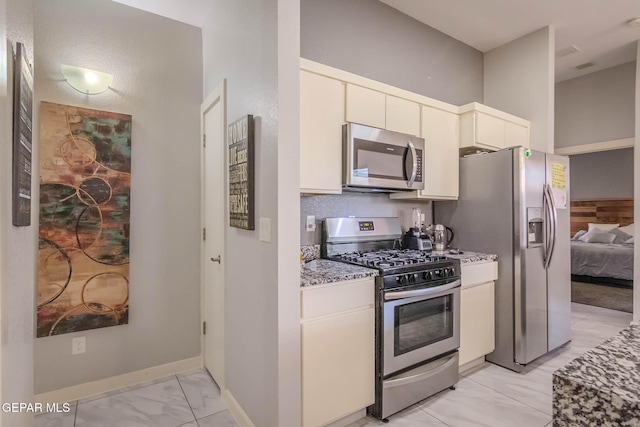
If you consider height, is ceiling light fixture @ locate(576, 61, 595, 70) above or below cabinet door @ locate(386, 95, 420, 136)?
above

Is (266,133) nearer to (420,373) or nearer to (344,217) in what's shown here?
(344,217)

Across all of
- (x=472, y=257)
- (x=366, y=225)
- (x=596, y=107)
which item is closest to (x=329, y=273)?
(x=366, y=225)

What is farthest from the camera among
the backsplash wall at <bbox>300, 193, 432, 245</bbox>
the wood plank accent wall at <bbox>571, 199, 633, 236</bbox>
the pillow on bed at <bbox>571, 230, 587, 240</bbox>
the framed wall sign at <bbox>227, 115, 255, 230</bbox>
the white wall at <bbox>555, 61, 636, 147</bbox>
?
the pillow on bed at <bbox>571, 230, 587, 240</bbox>

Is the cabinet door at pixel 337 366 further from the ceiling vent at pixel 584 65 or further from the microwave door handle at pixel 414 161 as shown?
the ceiling vent at pixel 584 65

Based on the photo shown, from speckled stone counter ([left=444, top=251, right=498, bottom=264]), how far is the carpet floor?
309cm

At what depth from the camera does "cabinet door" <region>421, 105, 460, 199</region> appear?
279cm

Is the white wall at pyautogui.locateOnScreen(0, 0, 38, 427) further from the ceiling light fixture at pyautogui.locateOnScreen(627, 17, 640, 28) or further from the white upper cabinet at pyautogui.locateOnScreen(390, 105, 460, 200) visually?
the ceiling light fixture at pyautogui.locateOnScreen(627, 17, 640, 28)

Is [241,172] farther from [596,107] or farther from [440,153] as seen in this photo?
[596,107]

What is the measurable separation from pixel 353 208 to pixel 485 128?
1448 millimetres

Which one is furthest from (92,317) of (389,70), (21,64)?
(389,70)

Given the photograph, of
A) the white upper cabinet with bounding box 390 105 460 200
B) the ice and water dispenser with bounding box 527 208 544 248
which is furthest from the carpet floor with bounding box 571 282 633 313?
the white upper cabinet with bounding box 390 105 460 200

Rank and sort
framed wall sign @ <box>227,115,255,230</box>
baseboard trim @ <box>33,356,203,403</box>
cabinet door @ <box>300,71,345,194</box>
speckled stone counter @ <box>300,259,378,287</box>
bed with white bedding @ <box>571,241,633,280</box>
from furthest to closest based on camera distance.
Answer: bed with white bedding @ <box>571,241,633,280</box>, baseboard trim @ <box>33,356,203,403</box>, cabinet door @ <box>300,71,345,194</box>, framed wall sign @ <box>227,115,255,230</box>, speckled stone counter @ <box>300,259,378,287</box>

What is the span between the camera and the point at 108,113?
233 cm

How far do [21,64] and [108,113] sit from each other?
1.25m
